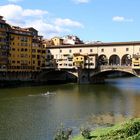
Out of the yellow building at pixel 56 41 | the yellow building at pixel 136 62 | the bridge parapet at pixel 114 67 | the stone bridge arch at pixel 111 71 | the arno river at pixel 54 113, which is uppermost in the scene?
the yellow building at pixel 56 41

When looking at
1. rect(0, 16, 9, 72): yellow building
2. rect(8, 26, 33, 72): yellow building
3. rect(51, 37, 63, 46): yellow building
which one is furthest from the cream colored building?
rect(0, 16, 9, 72): yellow building

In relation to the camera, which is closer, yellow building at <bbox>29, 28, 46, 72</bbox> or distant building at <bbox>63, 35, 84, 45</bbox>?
yellow building at <bbox>29, 28, 46, 72</bbox>

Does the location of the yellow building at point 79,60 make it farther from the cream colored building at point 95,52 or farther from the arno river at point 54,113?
the arno river at point 54,113

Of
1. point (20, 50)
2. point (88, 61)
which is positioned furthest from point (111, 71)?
point (20, 50)

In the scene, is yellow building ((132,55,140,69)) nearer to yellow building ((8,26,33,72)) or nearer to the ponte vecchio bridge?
the ponte vecchio bridge

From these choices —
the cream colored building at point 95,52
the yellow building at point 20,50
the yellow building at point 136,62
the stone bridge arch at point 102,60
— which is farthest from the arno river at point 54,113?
the stone bridge arch at point 102,60

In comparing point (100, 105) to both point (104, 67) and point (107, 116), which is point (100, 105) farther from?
point (104, 67)

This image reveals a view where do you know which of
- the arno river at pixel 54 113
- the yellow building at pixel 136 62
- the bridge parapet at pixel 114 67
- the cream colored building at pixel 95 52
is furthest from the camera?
the cream colored building at pixel 95 52

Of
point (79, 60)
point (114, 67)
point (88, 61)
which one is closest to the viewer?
point (114, 67)

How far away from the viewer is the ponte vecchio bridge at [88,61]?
75938 millimetres

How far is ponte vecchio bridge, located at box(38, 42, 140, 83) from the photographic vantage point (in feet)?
249

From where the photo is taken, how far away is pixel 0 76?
75062 mm

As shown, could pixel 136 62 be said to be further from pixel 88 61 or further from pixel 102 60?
pixel 102 60

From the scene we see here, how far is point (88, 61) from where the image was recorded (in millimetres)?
80375
